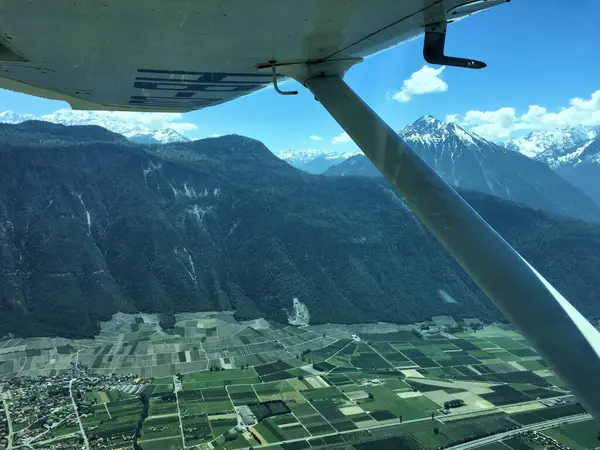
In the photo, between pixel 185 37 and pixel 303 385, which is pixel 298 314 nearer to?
pixel 303 385

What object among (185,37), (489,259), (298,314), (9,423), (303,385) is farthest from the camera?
(298,314)

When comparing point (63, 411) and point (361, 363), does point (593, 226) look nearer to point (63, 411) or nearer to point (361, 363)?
point (361, 363)

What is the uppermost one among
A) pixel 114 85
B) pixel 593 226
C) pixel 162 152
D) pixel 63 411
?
pixel 162 152

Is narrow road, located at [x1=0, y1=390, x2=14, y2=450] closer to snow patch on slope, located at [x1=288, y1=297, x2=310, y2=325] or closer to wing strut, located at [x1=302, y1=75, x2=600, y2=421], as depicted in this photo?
snow patch on slope, located at [x1=288, y1=297, x2=310, y2=325]

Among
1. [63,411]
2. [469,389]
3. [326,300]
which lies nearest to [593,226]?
[326,300]

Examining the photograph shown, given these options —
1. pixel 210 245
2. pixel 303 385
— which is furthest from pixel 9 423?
pixel 210 245


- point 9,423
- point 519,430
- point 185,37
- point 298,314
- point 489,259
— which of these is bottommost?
point 9,423
